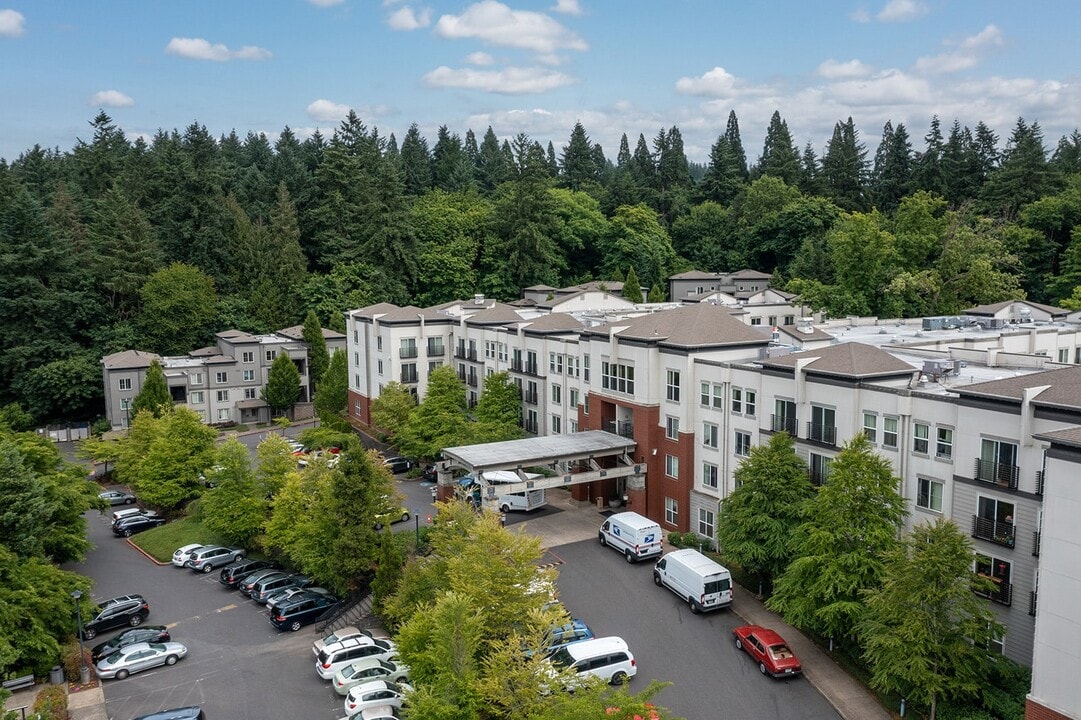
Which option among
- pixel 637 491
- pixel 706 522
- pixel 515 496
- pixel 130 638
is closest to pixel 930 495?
pixel 706 522

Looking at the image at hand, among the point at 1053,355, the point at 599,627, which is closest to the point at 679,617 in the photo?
the point at 599,627

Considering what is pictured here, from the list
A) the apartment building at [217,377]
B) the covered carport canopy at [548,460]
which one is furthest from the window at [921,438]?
the apartment building at [217,377]

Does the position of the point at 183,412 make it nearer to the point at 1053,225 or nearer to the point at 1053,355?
the point at 1053,355

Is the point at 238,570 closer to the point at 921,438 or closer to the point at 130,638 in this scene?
the point at 130,638

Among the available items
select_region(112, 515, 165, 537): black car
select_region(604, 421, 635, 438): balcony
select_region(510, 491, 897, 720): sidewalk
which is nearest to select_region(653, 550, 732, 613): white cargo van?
select_region(510, 491, 897, 720): sidewalk

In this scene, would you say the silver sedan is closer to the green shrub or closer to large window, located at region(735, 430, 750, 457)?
the green shrub

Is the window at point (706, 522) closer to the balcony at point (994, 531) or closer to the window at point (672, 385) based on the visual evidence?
the window at point (672, 385)
